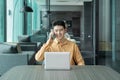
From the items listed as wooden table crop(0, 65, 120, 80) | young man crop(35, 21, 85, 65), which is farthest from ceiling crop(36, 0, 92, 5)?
wooden table crop(0, 65, 120, 80)

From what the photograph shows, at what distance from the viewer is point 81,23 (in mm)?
9180

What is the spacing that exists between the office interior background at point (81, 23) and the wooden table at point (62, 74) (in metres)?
3.54

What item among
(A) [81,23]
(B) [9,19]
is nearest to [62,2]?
(A) [81,23]

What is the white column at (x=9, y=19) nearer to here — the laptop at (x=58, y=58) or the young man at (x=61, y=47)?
the young man at (x=61, y=47)

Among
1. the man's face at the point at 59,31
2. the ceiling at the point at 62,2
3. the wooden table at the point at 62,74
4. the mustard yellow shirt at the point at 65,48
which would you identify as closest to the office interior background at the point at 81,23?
the ceiling at the point at 62,2

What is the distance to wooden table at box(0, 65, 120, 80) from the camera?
2.25m

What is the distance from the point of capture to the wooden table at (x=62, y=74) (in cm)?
225

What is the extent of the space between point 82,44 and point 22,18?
12.1ft

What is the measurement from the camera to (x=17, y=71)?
2600 mm

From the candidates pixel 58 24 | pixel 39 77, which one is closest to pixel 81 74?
pixel 39 77

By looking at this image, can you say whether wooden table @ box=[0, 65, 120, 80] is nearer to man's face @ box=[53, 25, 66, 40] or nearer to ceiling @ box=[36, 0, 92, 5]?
man's face @ box=[53, 25, 66, 40]

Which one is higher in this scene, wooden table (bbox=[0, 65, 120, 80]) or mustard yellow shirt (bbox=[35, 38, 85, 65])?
mustard yellow shirt (bbox=[35, 38, 85, 65])

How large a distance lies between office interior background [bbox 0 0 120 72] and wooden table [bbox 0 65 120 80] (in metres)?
3.54

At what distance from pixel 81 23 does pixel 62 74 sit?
22.5 ft
